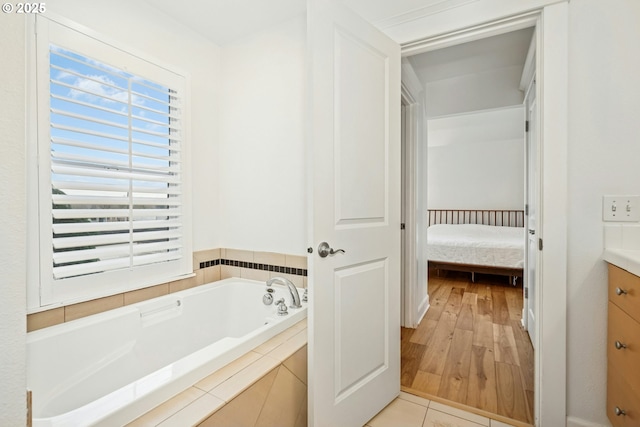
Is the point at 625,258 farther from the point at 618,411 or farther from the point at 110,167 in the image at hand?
the point at 110,167

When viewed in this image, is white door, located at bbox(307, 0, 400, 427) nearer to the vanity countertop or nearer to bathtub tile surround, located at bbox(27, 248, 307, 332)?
bathtub tile surround, located at bbox(27, 248, 307, 332)

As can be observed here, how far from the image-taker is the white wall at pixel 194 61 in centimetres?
173

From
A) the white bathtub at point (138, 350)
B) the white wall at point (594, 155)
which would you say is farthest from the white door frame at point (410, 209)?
the white wall at point (594, 155)

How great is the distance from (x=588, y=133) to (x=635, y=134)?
6.6 inches

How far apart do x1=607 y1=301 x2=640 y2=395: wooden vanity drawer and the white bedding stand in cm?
304

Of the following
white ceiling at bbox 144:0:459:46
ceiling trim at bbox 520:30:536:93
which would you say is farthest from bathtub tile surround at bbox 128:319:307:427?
ceiling trim at bbox 520:30:536:93

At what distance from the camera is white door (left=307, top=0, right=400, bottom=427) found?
4.40 feet

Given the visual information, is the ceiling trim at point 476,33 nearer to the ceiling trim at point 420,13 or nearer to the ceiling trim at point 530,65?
the ceiling trim at point 420,13

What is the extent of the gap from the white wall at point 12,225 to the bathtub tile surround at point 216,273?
4.16 feet

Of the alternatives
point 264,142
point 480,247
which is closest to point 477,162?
point 480,247

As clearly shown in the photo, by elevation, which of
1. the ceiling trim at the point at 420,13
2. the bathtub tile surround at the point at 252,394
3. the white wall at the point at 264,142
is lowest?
the bathtub tile surround at the point at 252,394

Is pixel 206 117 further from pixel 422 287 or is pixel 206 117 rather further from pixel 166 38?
pixel 422 287

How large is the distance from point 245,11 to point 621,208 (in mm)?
2360

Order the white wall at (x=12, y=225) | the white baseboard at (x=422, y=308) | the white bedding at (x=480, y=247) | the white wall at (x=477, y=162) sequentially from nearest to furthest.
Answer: the white wall at (x=12, y=225) < the white baseboard at (x=422, y=308) < the white bedding at (x=480, y=247) < the white wall at (x=477, y=162)
